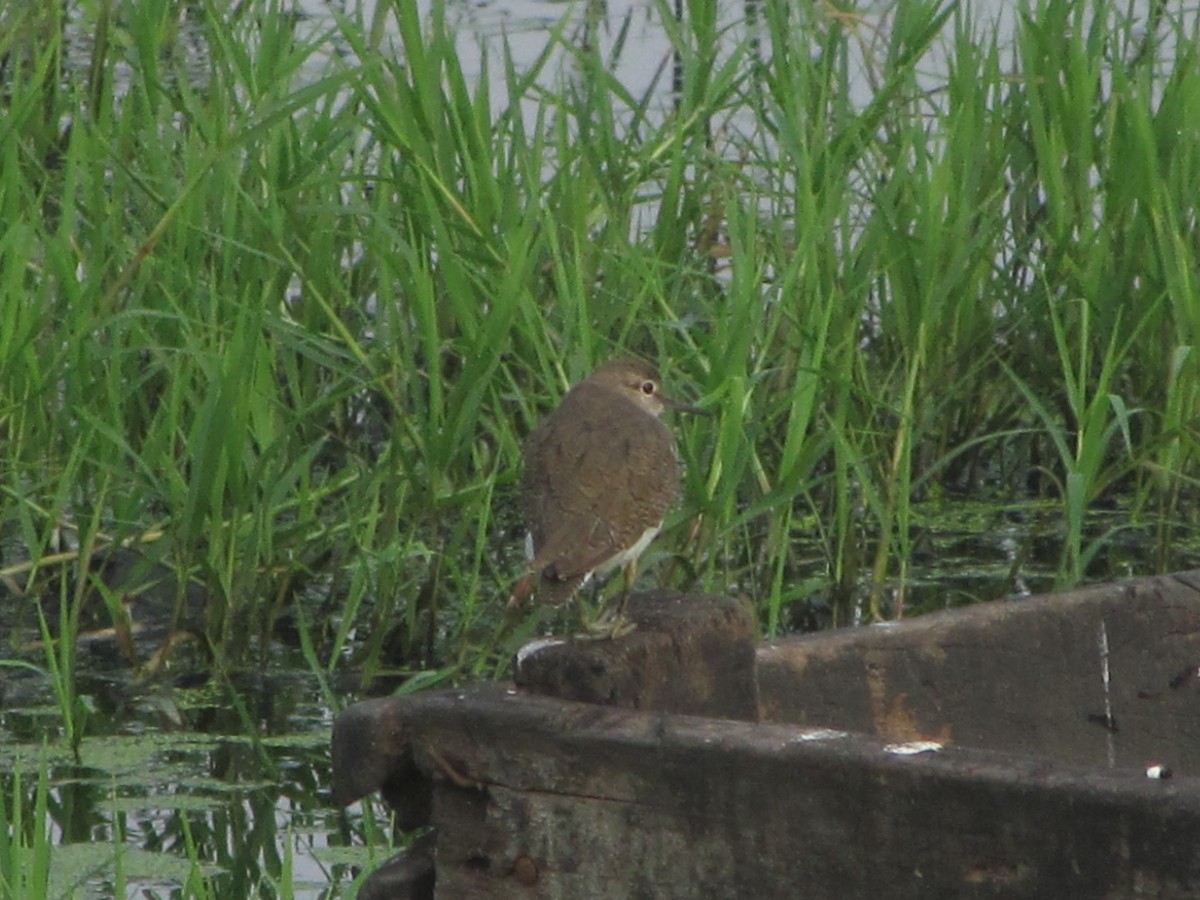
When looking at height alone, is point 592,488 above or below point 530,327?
below

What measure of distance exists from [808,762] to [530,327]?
208 cm

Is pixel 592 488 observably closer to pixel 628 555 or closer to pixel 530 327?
pixel 628 555

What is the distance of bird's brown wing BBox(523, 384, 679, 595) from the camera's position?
3252 mm

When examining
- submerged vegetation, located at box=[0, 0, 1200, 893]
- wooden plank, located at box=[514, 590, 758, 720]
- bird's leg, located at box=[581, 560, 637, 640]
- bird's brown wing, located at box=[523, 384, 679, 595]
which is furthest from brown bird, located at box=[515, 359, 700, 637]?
submerged vegetation, located at box=[0, 0, 1200, 893]

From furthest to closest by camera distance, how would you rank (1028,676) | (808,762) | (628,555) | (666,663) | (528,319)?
(528,319)
(628,555)
(1028,676)
(666,663)
(808,762)

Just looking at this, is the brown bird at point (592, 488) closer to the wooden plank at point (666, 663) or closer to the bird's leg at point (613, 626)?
the bird's leg at point (613, 626)

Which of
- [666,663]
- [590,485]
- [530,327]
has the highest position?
[530,327]

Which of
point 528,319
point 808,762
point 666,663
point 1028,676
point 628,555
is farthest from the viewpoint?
point 528,319

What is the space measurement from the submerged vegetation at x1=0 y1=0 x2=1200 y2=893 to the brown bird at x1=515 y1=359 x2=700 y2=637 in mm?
615

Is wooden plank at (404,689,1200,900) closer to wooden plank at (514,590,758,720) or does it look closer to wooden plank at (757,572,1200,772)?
wooden plank at (514,590,758,720)

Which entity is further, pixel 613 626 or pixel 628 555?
pixel 628 555

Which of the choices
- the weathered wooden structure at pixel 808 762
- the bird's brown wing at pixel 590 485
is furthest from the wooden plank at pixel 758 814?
the bird's brown wing at pixel 590 485

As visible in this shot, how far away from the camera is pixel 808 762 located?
2.44 m

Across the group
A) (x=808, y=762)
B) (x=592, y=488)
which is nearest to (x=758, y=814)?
(x=808, y=762)
